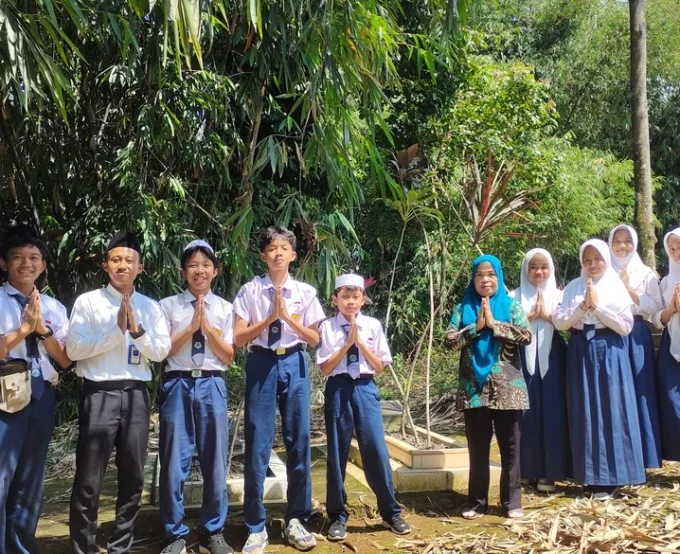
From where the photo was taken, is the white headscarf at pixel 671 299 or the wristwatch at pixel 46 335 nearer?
the wristwatch at pixel 46 335

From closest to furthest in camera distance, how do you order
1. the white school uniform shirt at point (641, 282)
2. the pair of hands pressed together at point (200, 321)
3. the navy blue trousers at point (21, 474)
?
the navy blue trousers at point (21, 474)
the pair of hands pressed together at point (200, 321)
the white school uniform shirt at point (641, 282)

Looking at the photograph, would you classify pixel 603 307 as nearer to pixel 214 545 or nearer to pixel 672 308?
pixel 672 308

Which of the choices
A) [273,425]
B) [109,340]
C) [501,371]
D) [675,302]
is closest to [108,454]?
[109,340]

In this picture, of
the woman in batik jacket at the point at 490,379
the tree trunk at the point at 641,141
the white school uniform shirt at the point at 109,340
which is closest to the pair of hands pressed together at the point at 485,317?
the woman in batik jacket at the point at 490,379

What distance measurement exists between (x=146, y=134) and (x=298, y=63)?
101 centimetres

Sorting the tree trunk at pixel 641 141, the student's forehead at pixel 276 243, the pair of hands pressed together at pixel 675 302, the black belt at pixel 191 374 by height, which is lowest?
the black belt at pixel 191 374

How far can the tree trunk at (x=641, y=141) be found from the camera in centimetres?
782

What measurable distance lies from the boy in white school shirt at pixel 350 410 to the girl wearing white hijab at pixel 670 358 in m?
1.96

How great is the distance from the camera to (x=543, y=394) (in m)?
4.65

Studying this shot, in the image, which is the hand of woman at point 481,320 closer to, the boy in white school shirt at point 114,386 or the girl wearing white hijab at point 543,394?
the girl wearing white hijab at point 543,394

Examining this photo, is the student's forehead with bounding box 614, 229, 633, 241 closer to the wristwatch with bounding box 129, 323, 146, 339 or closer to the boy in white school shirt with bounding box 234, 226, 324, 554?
the boy in white school shirt with bounding box 234, 226, 324, 554

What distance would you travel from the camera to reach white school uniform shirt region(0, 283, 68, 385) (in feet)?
10.6

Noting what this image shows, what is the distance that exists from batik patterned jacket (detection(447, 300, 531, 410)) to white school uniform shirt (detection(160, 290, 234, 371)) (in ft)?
4.35

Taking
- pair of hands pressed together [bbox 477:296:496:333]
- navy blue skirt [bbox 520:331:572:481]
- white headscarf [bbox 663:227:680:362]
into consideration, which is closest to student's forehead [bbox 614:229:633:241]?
white headscarf [bbox 663:227:680:362]
